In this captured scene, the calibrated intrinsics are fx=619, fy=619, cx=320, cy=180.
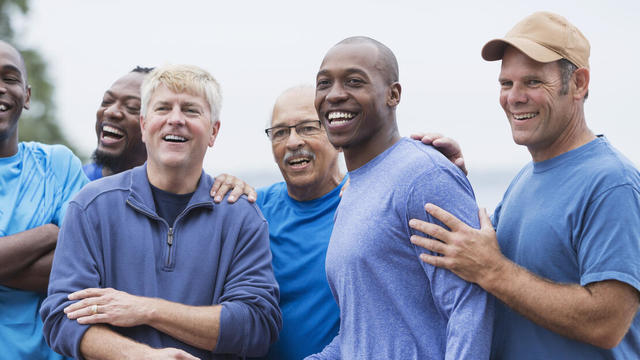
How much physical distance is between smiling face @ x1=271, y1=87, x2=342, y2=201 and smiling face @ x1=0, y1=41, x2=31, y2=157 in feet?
5.31

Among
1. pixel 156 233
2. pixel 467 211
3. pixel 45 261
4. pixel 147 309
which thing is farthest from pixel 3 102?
pixel 467 211

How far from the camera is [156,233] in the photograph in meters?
3.21

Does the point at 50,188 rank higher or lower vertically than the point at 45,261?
higher

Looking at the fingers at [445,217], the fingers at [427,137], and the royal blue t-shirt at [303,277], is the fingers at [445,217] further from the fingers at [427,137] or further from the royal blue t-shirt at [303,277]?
the royal blue t-shirt at [303,277]

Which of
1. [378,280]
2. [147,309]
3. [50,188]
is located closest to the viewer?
[378,280]

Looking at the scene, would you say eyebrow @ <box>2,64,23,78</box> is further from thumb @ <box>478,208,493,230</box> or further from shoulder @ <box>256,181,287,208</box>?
thumb @ <box>478,208,493,230</box>

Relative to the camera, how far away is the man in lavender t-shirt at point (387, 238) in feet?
8.54

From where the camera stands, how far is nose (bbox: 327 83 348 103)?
301 cm

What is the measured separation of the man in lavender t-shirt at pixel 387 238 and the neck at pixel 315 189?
3.27 ft

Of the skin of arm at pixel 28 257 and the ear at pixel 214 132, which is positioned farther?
the ear at pixel 214 132

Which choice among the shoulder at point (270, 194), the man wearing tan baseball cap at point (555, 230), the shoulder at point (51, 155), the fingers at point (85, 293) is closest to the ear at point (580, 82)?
the man wearing tan baseball cap at point (555, 230)

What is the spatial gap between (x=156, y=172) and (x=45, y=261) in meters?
0.82

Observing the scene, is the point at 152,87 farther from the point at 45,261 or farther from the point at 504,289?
the point at 504,289

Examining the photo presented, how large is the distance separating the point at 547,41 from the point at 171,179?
2.02 m
